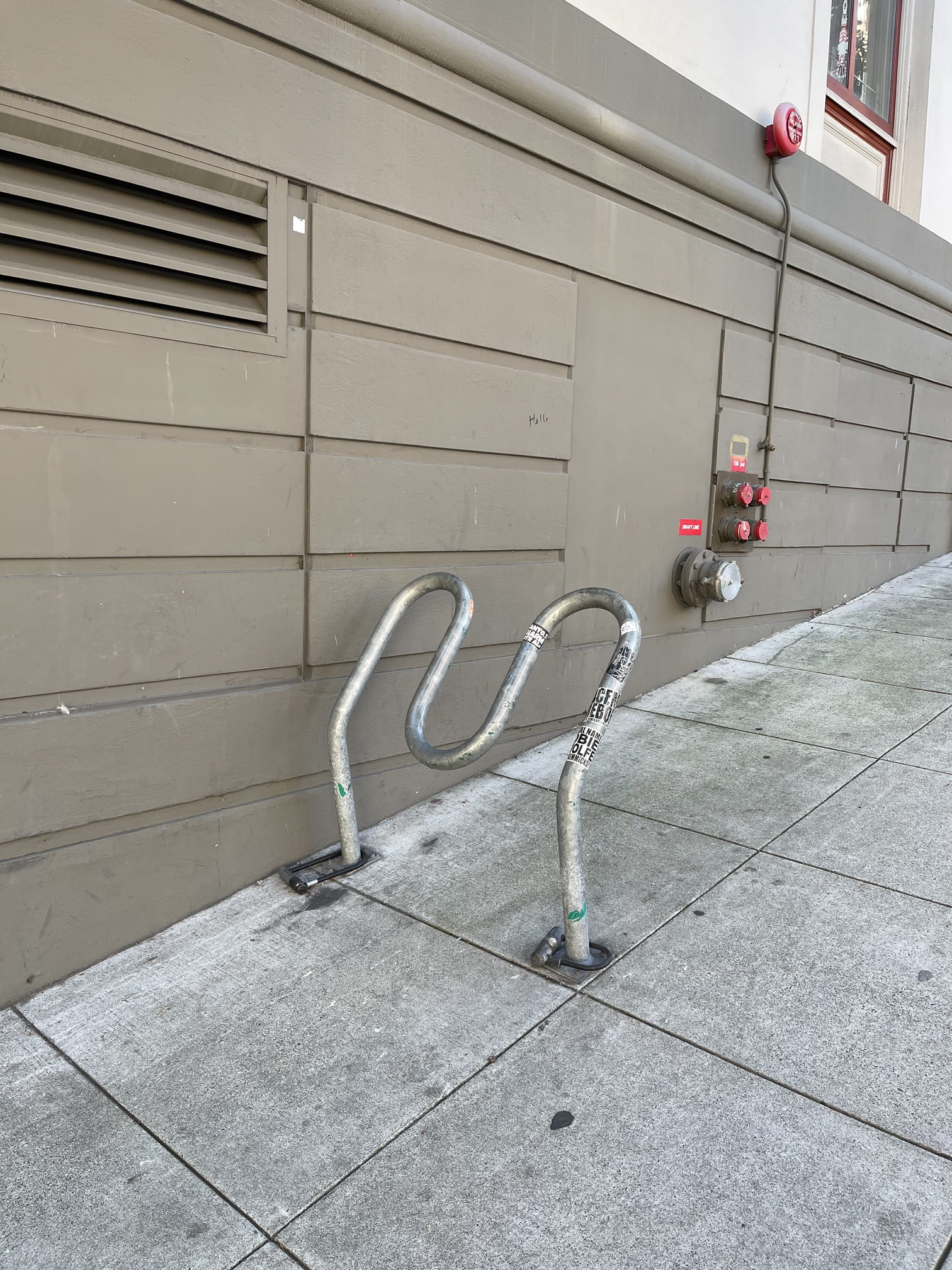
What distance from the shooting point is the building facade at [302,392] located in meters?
2.68

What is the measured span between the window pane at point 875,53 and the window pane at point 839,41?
18cm

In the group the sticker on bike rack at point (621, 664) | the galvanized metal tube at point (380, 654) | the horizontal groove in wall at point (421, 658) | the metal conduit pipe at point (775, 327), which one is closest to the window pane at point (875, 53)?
the metal conduit pipe at point (775, 327)

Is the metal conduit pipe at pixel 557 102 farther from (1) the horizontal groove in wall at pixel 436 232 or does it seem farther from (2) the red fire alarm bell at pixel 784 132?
(1) the horizontal groove in wall at pixel 436 232

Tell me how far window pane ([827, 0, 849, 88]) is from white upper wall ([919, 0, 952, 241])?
1120mm

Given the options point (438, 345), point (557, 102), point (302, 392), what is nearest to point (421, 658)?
point (302, 392)

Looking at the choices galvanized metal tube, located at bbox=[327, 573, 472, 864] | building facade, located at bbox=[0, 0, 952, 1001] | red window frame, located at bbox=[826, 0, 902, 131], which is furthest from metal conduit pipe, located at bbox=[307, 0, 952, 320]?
galvanized metal tube, located at bbox=[327, 573, 472, 864]

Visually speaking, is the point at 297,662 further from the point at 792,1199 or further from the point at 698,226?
the point at 698,226

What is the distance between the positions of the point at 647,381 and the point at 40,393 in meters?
3.08

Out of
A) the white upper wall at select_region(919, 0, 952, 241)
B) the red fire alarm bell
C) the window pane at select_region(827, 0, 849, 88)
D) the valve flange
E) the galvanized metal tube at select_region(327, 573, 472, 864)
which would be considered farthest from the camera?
the white upper wall at select_region(919, 0, 952, 241)

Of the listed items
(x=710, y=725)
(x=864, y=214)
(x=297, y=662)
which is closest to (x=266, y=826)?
(x=297, y=662)

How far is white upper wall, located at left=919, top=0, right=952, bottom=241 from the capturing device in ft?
24.9

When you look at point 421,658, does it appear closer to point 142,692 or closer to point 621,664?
point 142,692

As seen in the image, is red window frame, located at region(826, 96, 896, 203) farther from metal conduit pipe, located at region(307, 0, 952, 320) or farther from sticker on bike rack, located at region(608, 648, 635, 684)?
sticker on bike rack, located at region(608, 648, 635, 684)

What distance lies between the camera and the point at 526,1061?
7.61 ft
